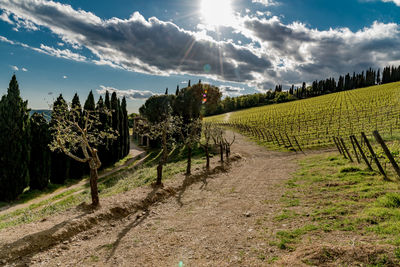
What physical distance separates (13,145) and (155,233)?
2057cm

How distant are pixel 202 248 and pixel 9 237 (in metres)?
7.18

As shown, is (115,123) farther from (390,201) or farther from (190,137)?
(390,201)

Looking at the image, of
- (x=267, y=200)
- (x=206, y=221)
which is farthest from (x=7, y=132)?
(x=267, y=200)

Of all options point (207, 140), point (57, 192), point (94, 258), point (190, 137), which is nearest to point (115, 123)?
point (57, 192)

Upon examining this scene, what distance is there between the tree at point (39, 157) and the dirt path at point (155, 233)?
→ 1655cm

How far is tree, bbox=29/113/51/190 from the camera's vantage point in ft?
76.0

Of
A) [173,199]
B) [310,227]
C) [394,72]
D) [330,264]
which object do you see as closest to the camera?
[330,264]

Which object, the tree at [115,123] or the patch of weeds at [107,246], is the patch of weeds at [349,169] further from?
the tree at [115,123]

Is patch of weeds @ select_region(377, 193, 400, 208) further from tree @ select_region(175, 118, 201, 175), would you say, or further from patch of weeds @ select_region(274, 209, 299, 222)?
tree @ select_region(175, 118, 201, 175)

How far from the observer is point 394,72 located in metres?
122

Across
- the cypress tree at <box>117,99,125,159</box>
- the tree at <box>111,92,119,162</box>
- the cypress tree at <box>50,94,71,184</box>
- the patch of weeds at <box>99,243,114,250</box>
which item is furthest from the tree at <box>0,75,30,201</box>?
the patch of weeds at <box>99,243,114,250</box>

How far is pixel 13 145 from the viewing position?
20.9 m

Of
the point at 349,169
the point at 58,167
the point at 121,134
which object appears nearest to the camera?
the point at 349,169

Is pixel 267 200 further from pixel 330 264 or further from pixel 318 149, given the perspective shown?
pixel 318 149
